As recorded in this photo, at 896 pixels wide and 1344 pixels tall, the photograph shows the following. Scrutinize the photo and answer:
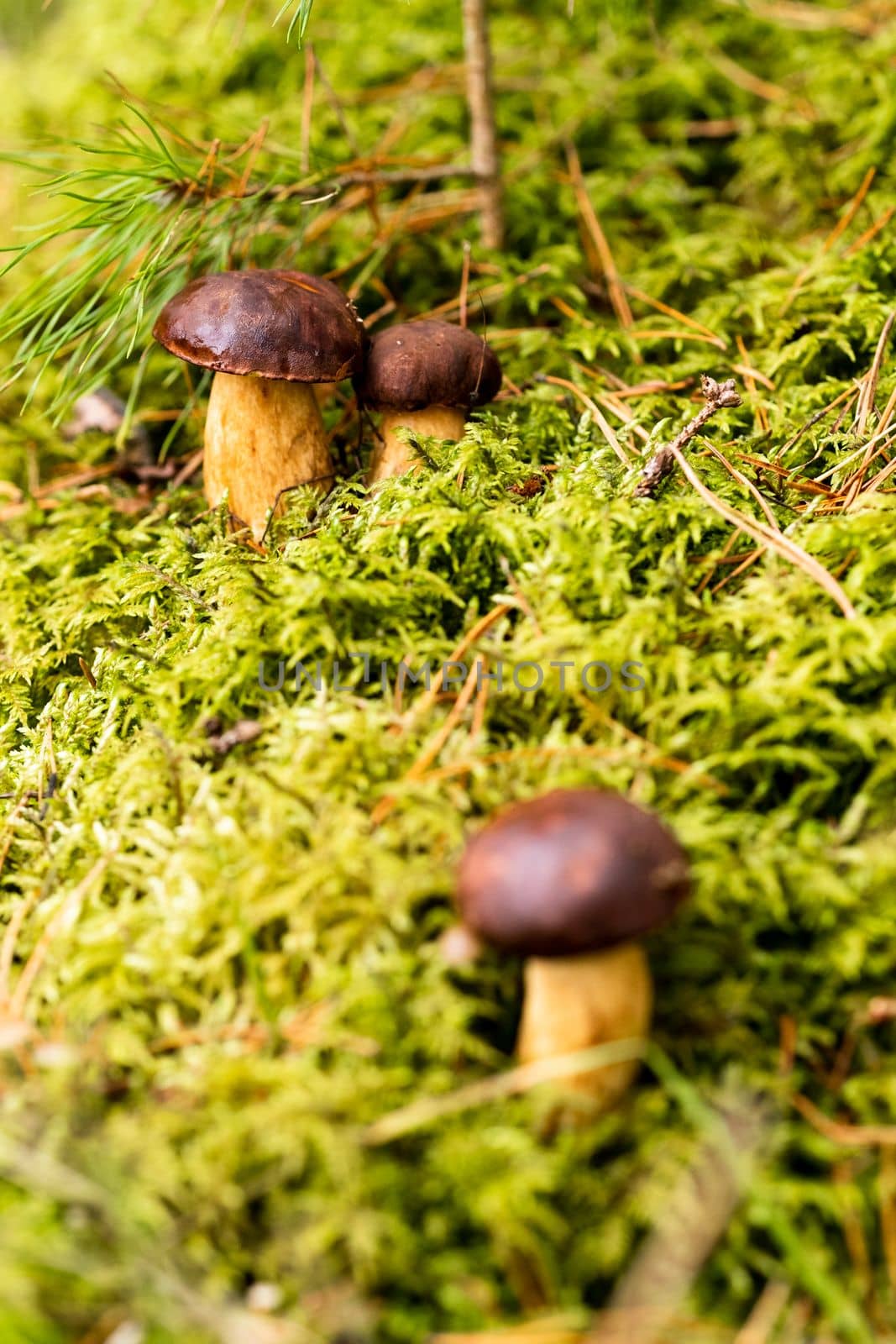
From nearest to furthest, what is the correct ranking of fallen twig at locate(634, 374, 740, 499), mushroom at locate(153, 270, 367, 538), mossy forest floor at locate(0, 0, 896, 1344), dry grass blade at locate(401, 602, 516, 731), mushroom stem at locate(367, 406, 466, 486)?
mossy forest floor at locate(0, 0, 896, 1344)
dry grass blade at locate(401, 602, 516, 731)
fallen twig at locate(634, 374, 740, 499)
mushroom at locate(153, 270, 367, 538)
mushroom stem at locate(367, 406, 466, 486)

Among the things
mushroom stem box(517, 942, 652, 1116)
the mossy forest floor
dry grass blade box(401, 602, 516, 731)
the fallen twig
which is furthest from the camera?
the fallen twig

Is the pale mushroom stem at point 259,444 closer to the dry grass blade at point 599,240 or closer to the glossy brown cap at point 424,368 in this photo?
the glossy brown cap at point 424,368

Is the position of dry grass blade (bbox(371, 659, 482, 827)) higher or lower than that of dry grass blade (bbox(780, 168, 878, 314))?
lower

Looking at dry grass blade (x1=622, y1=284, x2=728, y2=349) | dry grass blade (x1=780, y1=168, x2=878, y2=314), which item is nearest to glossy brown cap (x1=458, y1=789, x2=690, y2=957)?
dry grass blade (x1=622, y1=284, x2=728, y2=349)

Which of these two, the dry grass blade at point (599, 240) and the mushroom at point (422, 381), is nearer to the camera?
the mushroom at point (422, 381)

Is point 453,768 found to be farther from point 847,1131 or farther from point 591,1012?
point 847,1131

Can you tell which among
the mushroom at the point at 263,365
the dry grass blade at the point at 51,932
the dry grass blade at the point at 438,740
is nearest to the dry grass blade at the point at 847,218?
the mushroom at the point at 263,365

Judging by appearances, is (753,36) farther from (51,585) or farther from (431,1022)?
(431,1022)

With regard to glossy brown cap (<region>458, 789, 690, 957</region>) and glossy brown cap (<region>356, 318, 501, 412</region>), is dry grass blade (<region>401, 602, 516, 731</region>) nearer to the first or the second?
glossy brown cap (<region>458, 789, 690, 957</region>)
